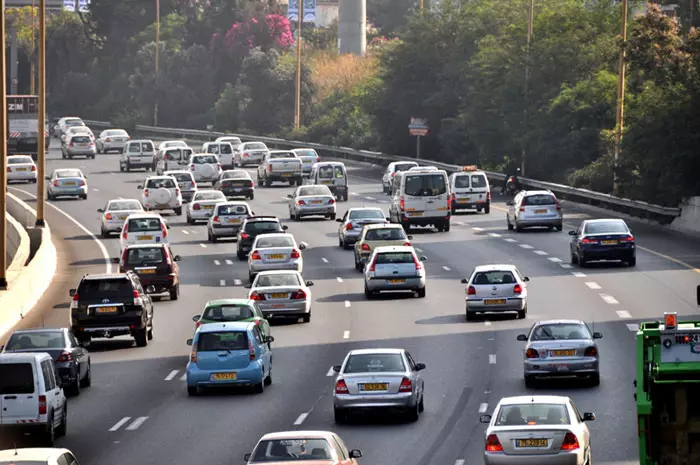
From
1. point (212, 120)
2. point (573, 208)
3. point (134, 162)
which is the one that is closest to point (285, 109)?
point (212, 120)

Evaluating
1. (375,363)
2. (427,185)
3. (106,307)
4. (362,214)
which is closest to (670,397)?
(375,363)

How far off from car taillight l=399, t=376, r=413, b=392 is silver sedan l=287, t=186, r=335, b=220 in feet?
141

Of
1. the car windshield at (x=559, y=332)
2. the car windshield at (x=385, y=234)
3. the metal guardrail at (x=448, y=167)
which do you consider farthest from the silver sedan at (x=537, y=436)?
the metal guardrail at (x=448, y=167)

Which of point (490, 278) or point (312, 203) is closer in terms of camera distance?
point (490, 278)

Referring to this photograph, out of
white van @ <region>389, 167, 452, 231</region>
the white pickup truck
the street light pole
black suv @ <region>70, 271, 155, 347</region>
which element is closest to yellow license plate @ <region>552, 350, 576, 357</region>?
black suv @ <region>70, 271, 155, 347</region>

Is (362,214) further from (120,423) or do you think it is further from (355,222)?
(120,423)

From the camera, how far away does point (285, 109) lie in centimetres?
13288

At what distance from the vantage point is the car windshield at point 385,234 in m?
57.7

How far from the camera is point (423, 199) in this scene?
223 feet

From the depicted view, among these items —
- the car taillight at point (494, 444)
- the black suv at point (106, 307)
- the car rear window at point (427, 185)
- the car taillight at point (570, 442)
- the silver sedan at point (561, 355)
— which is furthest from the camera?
the car rear window at point (427, 185)

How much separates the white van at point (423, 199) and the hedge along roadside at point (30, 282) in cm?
1343

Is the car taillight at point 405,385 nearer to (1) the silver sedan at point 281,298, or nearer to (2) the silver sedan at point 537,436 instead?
(2) the silver sedan at point 537,436

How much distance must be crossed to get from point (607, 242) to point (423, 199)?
524 inches

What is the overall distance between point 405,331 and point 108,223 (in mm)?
27760
